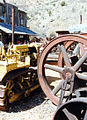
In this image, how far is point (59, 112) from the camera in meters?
3.04

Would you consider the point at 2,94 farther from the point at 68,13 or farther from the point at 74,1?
the point at 74,1

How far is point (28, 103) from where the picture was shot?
5.27 m

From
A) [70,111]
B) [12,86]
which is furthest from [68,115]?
[12,86]

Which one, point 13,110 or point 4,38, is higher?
point 4,38

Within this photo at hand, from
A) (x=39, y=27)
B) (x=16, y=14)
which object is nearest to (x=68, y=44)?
(x=16, y=14)

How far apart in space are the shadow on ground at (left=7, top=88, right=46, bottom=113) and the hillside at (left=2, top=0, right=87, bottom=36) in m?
28.9

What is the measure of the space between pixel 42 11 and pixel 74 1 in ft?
33.2

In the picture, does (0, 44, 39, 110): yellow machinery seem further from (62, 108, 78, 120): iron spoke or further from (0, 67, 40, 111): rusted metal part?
(62, 108, 78, 120): iron spoke

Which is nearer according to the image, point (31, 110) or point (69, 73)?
point (69, 73)

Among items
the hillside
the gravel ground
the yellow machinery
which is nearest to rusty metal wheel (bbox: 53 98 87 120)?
the gravel ground

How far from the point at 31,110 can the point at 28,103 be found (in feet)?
1.63

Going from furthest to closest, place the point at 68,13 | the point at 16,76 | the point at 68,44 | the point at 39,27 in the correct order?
the point at 68,13 → the point at 39,27 → the point at 68,44 → the point at 16,76

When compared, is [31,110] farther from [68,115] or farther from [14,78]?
[68,115]

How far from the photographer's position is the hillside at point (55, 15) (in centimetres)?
3833
